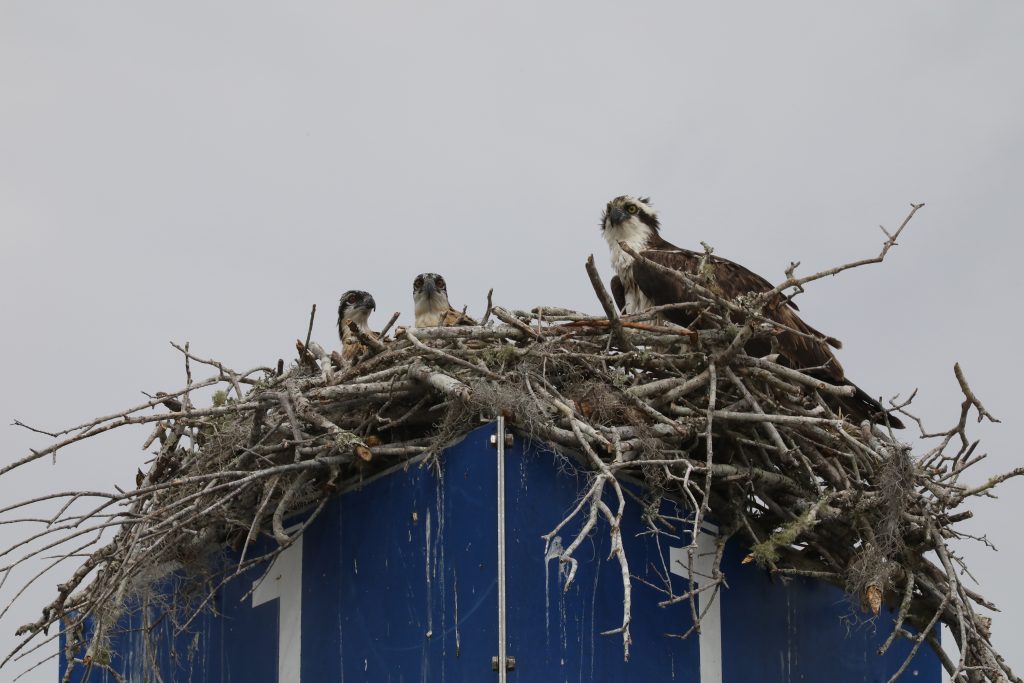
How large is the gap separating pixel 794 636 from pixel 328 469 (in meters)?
2.69

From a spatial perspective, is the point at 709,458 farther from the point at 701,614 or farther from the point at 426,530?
Result: the point at 426,530

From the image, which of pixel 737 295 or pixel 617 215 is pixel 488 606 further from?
pixel 617 215

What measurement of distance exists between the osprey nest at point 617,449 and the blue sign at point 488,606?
0.48 feet

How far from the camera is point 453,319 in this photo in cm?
985

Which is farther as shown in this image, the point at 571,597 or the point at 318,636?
the point at 318,636

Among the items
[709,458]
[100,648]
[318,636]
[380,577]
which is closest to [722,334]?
[709,458]

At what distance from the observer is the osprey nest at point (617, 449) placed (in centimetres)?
720

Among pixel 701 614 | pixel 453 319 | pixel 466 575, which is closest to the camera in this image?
pixel 466 575

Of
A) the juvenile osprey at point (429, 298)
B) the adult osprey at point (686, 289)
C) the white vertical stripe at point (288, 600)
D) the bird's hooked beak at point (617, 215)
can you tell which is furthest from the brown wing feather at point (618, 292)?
the white vertical stripe at point (288, 600)

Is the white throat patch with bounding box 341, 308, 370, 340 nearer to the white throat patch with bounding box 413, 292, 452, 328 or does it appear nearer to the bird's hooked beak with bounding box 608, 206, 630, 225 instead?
the white throat patch with bounding box 413, 292, 452, 328

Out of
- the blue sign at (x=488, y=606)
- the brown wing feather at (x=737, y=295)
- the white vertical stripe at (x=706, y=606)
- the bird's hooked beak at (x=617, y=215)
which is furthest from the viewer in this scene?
the bird's hooked beak at (x=617, y=215)

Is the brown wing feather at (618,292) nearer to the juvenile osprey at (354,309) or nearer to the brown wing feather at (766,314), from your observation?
the brown wing feather at (766,314)

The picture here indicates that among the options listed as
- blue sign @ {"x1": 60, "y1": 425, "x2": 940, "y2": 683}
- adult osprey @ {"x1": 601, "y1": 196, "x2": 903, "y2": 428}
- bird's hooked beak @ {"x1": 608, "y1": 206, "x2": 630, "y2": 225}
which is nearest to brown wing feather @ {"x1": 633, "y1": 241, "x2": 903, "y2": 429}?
adult osprey @ {"x1": 601, "y1": 196, "x2": 903, "y2": 428}

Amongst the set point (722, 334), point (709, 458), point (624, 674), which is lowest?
point (624, 674)
